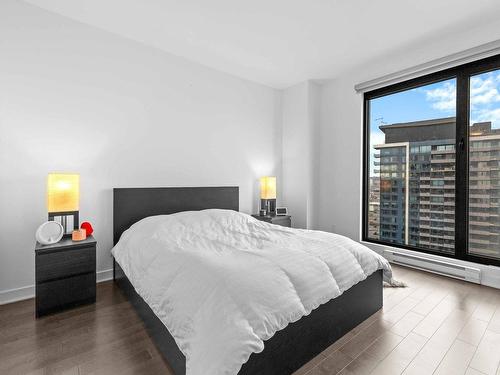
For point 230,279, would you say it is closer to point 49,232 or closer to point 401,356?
point 401,356

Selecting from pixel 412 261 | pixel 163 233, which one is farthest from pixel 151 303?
pixel 412 261

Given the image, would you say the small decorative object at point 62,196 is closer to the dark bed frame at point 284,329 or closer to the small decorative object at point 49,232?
the small decorative object at point 49,232

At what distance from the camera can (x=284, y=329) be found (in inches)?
51.9

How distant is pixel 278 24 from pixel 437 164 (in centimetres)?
238

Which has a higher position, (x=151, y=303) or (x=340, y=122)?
(x=340, y=122)

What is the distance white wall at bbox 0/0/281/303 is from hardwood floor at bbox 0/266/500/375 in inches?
27.7

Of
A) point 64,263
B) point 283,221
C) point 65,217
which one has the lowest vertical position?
point 64,263

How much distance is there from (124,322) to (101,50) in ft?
8.43

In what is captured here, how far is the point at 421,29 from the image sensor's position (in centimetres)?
260

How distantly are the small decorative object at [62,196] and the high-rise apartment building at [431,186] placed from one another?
139 inches

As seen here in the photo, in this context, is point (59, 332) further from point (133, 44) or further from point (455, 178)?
point (455, 178)

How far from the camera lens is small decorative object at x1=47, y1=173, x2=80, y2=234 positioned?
2.11 meters

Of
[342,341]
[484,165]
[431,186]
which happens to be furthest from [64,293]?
[484,165]

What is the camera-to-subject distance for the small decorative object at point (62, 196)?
2.11 meters
